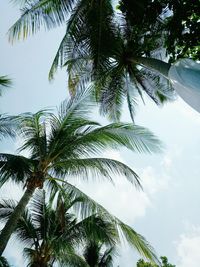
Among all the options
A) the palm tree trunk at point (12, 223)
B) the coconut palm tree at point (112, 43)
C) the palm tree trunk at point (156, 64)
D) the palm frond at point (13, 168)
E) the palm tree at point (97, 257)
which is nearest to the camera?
the coconut palm tree at point (112, 43)

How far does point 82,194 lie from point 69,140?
1499 millimetres

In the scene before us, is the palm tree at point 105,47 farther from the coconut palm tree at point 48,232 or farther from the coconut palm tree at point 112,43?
the coconut palm tree at point 48,232

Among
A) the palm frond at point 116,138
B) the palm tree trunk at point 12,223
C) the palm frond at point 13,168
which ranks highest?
the palm frond at point 116,138

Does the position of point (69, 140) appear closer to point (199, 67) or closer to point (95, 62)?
point (95, 62)

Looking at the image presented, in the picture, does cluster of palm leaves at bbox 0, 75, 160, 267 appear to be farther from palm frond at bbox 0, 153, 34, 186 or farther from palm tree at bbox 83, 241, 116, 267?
palm tree at bbox 83, 241, 116, 267

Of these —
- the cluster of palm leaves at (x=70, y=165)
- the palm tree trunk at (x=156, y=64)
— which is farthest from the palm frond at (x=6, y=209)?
the palm tree trunk at (x=156, y=64)

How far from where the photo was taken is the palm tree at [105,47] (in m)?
7.08

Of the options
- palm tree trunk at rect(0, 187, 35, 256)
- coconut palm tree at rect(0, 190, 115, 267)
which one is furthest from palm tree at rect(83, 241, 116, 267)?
palm tree trunk at rect(0, 187, 35, 256)

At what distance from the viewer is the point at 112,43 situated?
7.25 metres

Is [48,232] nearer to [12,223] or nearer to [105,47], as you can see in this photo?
[12,223]

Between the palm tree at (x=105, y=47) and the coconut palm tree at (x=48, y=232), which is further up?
the palm tree at (x=105, y=47)

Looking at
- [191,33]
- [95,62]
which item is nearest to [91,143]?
[95,62]

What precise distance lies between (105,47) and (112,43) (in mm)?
219

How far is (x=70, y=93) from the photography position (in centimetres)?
880
